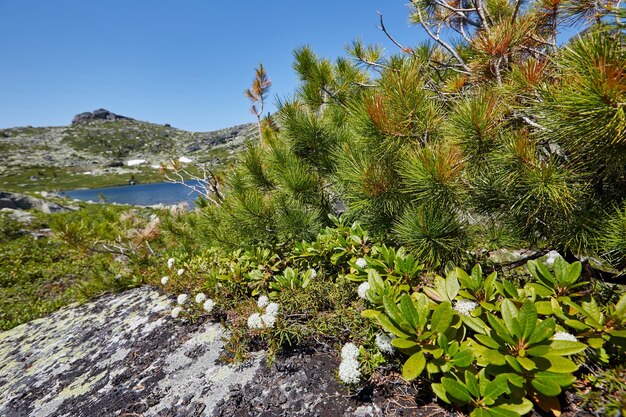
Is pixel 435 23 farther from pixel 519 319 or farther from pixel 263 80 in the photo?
pixel 519 319

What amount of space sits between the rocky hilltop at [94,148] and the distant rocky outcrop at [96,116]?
1.78ft

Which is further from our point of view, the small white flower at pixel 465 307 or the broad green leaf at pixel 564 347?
the small white flower at pixel 465 307

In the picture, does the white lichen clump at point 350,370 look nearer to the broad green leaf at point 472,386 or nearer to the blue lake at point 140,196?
the broad green leaf at point 472,386

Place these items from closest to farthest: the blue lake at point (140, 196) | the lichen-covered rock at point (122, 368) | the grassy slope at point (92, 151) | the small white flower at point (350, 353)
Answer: the small white flower at point (350, 353), the lichen-covered rock at point (122, 368), the blue lake at point (140, 196), the grassy slope at point (92, 151)

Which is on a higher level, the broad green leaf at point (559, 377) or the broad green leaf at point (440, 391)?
the broad green leaf at point (559, 377)

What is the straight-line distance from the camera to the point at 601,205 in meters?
1.96

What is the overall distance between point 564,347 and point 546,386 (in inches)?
9.2

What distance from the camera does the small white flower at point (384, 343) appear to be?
65.7 inches

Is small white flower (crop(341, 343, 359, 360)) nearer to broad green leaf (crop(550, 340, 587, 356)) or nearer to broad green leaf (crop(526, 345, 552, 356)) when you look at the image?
broad green leaf (crop(526, 345, 552, 356))

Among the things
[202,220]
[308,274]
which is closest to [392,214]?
[308,274]

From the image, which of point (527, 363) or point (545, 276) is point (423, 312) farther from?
point (545, 276)

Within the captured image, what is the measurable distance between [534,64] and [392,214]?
1.61 m

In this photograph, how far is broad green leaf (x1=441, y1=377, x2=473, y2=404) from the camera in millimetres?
1274

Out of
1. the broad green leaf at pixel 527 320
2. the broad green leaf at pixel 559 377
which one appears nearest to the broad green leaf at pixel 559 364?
the broad green leaf at pixel 559 377
